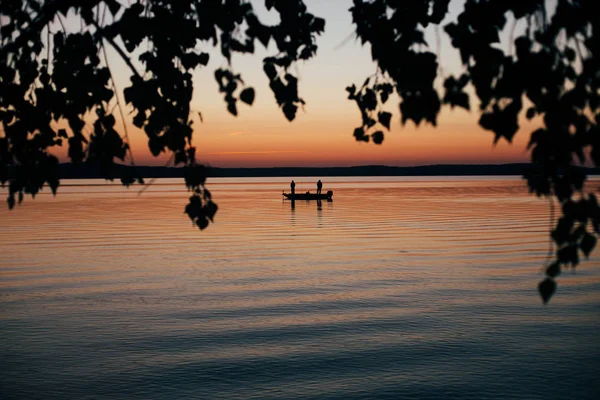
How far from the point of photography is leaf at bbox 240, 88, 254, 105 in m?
5.61

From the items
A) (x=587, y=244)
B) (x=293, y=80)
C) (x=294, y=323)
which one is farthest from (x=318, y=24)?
(x=294, y=323)

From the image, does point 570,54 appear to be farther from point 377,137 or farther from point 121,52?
point 121,52

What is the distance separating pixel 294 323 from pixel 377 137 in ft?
32.6

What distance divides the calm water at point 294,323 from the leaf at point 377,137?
5865 mm

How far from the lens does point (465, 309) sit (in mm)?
17234

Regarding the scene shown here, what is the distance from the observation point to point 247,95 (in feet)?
18.5

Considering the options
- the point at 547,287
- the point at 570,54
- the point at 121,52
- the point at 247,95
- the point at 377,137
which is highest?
the point at 121,52

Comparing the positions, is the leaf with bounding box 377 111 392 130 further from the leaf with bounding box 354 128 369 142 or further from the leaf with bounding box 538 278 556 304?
the leaf with bounding box 538 278 556 304

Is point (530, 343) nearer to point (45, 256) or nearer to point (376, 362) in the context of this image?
point (376, 362)

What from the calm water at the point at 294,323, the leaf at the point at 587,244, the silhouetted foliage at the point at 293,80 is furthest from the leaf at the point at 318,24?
the calm water at the point at 294,323

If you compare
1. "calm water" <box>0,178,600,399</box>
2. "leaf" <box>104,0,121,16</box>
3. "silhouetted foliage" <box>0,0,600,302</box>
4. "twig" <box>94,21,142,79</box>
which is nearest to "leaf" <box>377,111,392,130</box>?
"silhouetted foliage" <box>0,0,600,302</box>

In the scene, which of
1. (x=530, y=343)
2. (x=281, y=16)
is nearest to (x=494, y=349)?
(x=530, y=343)

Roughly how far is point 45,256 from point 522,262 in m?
19.3

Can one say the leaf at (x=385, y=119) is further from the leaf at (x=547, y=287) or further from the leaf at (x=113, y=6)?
the leaf at (x=113, y=6)
